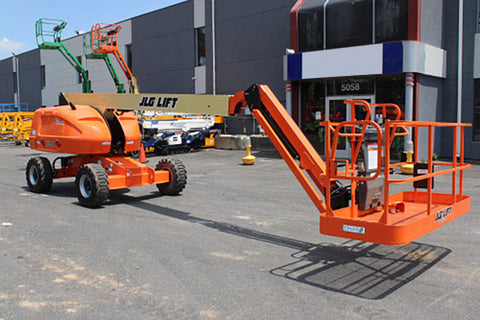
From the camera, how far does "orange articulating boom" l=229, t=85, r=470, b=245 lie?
5.10 metres

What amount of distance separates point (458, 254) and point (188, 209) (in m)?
4.87

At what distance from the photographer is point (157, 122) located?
19.9 meters

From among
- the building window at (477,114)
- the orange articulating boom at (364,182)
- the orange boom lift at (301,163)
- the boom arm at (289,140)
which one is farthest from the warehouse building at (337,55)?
the orange articulating boom at (364,182)

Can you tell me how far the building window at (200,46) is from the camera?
25.8 m

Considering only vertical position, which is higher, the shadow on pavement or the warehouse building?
the warehouse building

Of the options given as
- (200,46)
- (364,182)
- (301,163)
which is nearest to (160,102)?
(301,163)

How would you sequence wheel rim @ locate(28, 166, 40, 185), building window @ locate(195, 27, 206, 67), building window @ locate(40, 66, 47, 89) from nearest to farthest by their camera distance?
wheel rim @ locate(28, 166, 40, 185) → building window @ locate(195, 27, 206, 67) → building window @ locate(40, 66, 47, 89)

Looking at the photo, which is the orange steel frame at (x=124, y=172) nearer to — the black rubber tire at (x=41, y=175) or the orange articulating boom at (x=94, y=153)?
the orange articulating boom at (x=94, y=153)

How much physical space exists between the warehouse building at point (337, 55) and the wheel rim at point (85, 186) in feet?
35.6

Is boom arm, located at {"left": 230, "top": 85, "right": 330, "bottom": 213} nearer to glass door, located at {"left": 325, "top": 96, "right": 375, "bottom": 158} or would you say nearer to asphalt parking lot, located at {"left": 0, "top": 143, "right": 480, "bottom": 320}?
asphalt parking lot, located at {"left": 0, "top": 143, "right": 480, "bottom": 320}

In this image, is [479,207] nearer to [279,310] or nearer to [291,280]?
[291,280]

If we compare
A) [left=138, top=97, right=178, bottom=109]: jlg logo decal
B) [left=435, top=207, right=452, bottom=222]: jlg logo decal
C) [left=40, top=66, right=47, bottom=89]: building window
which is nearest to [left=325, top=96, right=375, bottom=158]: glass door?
[left=138, top=97, right=178, bottom=109]: jlg logo decal

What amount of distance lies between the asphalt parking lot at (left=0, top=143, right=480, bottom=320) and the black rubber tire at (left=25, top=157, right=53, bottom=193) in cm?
117

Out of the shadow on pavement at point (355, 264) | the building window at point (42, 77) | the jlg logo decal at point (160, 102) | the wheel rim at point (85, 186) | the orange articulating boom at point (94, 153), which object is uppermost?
the building window at point (42, 77)
